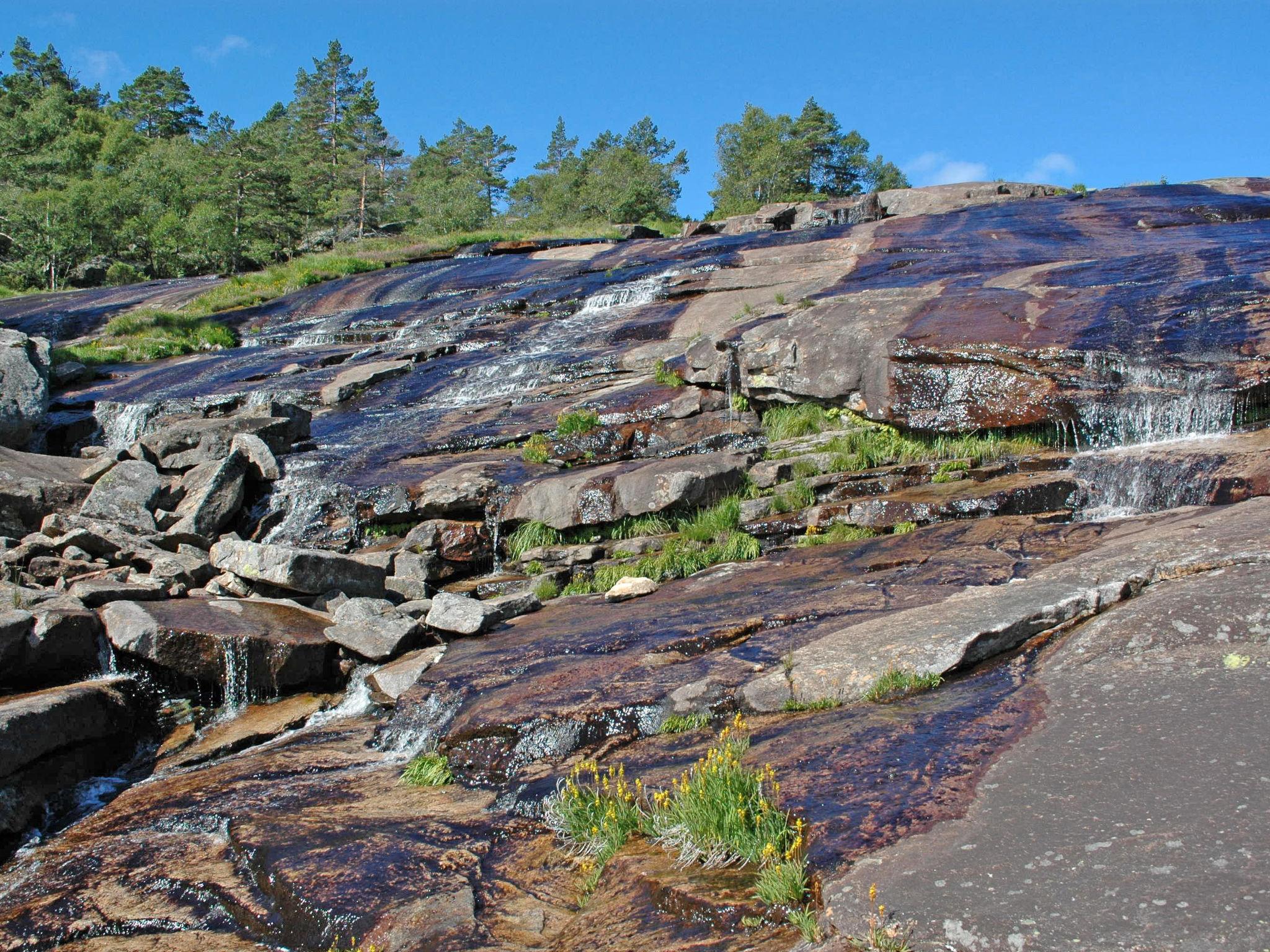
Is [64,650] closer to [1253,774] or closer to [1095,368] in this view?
[1253,774]

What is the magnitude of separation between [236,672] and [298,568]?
196 cm

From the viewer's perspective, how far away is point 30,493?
1372 centimetres

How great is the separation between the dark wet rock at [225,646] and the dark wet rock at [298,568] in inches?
41.5

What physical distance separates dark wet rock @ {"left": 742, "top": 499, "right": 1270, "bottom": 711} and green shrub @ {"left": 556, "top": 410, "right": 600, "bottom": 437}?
29.3 ft

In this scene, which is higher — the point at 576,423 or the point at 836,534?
the point at 576,423

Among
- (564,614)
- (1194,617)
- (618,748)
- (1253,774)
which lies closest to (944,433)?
(564,614)

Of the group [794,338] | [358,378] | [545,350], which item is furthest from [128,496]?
[794,338]

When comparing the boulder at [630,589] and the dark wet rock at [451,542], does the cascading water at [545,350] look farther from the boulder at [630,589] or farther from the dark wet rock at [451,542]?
the boulder at [630,589]

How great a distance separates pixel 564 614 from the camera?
10.5 m

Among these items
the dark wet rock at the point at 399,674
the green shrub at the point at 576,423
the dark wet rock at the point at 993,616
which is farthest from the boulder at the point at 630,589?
the green shrub at the point at 576,423

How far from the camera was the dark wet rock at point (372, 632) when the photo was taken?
10047 millimetres

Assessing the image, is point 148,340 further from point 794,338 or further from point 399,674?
point 399,674

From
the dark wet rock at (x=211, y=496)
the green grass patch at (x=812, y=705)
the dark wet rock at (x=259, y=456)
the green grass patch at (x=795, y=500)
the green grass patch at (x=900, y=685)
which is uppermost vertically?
the dark wet rock at (x=259, y=456)

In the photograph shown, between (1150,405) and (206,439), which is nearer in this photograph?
(1150,405)
